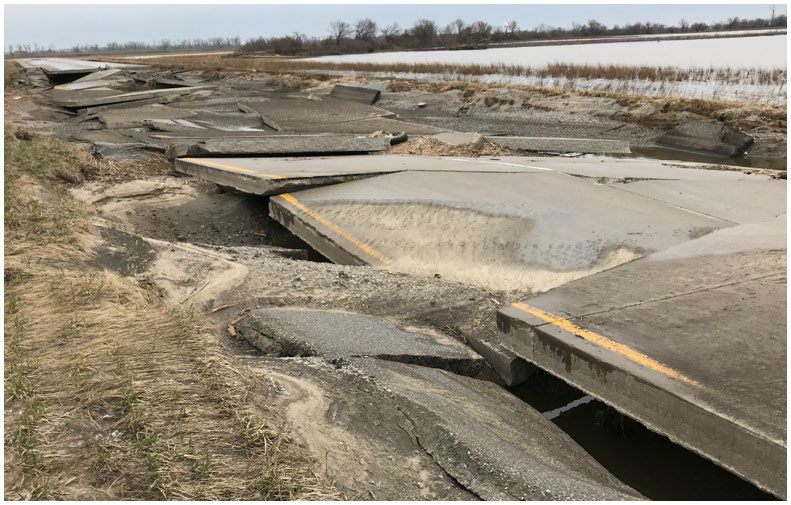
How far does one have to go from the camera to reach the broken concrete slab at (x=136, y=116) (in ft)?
66.6

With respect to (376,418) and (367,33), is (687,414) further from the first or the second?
(367,33)

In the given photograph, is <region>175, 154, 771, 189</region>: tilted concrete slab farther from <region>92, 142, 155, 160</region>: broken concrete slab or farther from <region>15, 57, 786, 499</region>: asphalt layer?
<region>92, 142, 155, 160</region>: broken concrete slab

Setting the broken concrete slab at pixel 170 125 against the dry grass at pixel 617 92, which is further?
the dry grass at pixel 617 92

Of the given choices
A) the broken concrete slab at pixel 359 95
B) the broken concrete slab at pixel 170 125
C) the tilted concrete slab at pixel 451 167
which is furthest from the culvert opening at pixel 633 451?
the broken concrete slab at pixel 359 95

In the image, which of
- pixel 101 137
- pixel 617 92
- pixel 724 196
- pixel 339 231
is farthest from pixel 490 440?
pixel 617 92

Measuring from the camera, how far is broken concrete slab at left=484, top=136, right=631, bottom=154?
16.3 meters

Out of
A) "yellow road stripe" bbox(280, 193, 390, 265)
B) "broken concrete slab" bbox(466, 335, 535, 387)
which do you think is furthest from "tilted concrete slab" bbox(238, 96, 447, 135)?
"broken concrete slab" bbox(466, 335, 535, 387)

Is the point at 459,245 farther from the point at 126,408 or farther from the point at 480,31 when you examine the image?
the point at 480,31

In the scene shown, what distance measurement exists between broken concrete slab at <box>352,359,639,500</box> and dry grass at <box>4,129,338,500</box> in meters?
0.80

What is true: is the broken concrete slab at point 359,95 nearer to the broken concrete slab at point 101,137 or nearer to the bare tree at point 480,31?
the broken concrete slab at point 101,137

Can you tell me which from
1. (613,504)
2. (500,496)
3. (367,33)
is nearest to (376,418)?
(500,496)

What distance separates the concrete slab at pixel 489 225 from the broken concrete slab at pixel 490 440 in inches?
74.6

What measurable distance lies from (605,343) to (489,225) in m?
3.40

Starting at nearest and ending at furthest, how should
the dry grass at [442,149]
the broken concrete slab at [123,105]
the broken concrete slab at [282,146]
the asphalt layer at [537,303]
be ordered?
the asphalt layer at [537,303] < the broken concrete slab at [282,146] < the dry grass at [442,149] < the broken concrete slab at [123,105]
